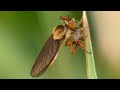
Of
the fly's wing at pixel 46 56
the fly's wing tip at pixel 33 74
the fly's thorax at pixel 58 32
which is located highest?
the fly's thorax at pixel 58 32

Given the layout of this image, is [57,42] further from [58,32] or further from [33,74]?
[33,74]

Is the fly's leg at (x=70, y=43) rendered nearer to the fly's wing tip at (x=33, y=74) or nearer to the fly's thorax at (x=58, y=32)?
the fly's thorax at (x=58, y=32)

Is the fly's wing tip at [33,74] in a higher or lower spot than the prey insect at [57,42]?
lower

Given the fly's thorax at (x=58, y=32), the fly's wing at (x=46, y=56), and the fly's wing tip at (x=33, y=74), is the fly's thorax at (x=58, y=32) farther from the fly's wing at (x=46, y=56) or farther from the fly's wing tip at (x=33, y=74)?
the fly's wing tip at (x=33, y=74)

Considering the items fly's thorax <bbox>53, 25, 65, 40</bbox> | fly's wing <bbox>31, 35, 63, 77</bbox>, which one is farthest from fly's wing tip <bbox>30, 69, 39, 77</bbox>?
fly's thorax <bbox>53, 25, 65, 40</bbox>

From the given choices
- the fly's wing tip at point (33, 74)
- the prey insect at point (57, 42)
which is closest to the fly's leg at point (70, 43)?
the prey insect at point (57, 42)

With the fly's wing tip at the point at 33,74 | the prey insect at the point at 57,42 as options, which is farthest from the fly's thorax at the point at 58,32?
the fly's wing tip at the point at 33,74

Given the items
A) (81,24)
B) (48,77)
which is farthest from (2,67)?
(81,24)
